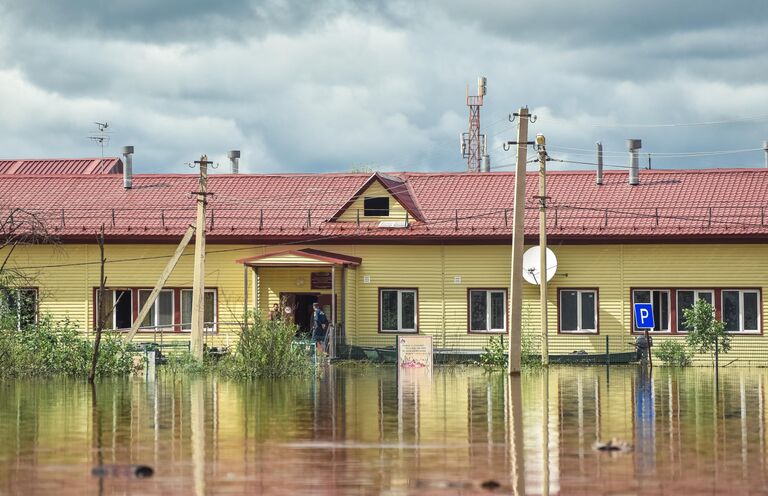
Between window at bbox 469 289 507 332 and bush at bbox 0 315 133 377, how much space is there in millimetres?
15083

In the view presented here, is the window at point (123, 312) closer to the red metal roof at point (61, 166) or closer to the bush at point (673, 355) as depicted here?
the red metal roof at point (61, 166)

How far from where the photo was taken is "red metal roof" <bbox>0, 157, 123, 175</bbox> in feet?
191

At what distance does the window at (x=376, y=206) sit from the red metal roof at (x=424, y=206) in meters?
0.49

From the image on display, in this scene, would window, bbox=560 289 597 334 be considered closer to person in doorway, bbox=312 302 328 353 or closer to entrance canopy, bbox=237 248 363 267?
entrance canopy, bbox=237 248 363 267

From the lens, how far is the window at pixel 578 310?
44.9 meters

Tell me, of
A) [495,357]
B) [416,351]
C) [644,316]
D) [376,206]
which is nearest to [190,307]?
[376,206]

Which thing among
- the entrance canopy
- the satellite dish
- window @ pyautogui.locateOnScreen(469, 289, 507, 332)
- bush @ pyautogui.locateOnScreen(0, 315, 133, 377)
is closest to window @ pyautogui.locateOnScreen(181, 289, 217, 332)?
the entrance canopy

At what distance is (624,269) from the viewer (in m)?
44.7

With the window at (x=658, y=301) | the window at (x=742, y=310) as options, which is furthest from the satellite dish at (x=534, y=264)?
the window at (x=742, y=310)

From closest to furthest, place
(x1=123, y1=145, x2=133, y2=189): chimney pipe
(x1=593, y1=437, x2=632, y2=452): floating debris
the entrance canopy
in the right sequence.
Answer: (x1=593, y1=437, x2=632, y2=452): floating debris < the entrance canopy < (x1=123, y1=145, x2=133, y2=189): chimney pipe

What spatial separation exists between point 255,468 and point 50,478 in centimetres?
219

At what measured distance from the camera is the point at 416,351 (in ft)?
120

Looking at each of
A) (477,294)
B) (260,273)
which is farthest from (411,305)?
(260,273)

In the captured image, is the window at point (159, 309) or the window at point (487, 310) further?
the window at point (159, 309)
